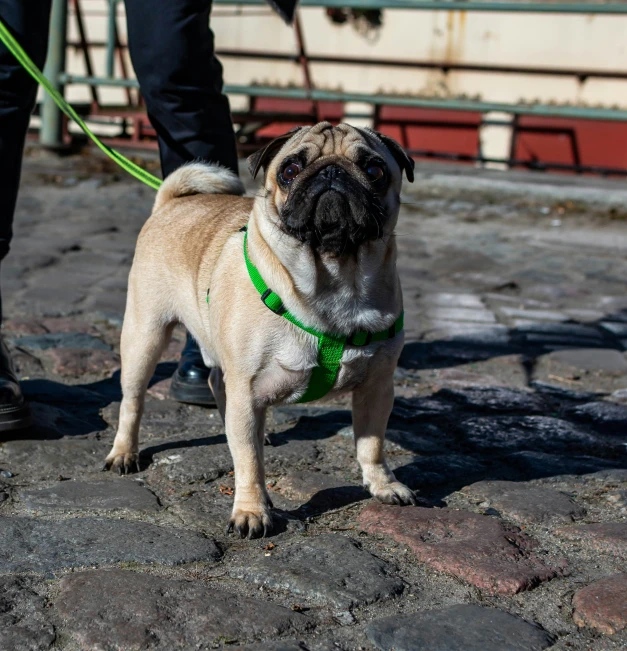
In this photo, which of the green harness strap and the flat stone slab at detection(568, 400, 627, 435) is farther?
the flat stone slab at detection(568, 400, 627, 435)

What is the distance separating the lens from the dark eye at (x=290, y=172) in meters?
2.57

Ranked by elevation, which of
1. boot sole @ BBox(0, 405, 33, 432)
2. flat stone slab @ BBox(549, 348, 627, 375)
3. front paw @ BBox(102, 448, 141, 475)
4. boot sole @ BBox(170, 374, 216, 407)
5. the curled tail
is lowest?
flat stone slab @ BBox(549, 348, 627, 375)

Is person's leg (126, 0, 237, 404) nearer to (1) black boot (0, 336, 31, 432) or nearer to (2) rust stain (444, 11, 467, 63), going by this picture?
(1) black boot (0, 336, 31, 432)

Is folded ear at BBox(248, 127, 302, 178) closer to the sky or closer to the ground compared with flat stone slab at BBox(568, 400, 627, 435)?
closer to the sky

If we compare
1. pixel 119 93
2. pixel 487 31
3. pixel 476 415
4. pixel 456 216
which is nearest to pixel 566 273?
pixel 456 216

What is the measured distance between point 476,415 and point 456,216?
4286 millimetres

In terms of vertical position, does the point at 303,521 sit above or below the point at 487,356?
above

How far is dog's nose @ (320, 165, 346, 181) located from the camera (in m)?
2.48

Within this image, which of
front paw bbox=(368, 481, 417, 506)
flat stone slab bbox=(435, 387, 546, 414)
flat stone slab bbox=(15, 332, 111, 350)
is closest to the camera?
front paw bbox=(368, 481, 417, 506)

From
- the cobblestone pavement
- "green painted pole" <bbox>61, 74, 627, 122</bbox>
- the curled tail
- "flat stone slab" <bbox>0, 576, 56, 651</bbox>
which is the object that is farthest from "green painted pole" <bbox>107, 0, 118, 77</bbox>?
"flat stone slab" <bbox>0, 576, 56, 651</bbox>

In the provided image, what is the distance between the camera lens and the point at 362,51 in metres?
11.8

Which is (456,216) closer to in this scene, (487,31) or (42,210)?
(42,210)

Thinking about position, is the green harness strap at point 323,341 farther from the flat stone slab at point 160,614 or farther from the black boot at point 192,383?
the black boot at point 192,383

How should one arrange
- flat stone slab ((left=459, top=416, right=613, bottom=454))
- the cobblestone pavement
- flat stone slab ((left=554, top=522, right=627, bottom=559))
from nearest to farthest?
the cobblestone pavement, flat stone slab ((left=554, top=522, right=627, bottom=559)), flat stone slab ((left=459, top=416, right=613, bottom=454))
